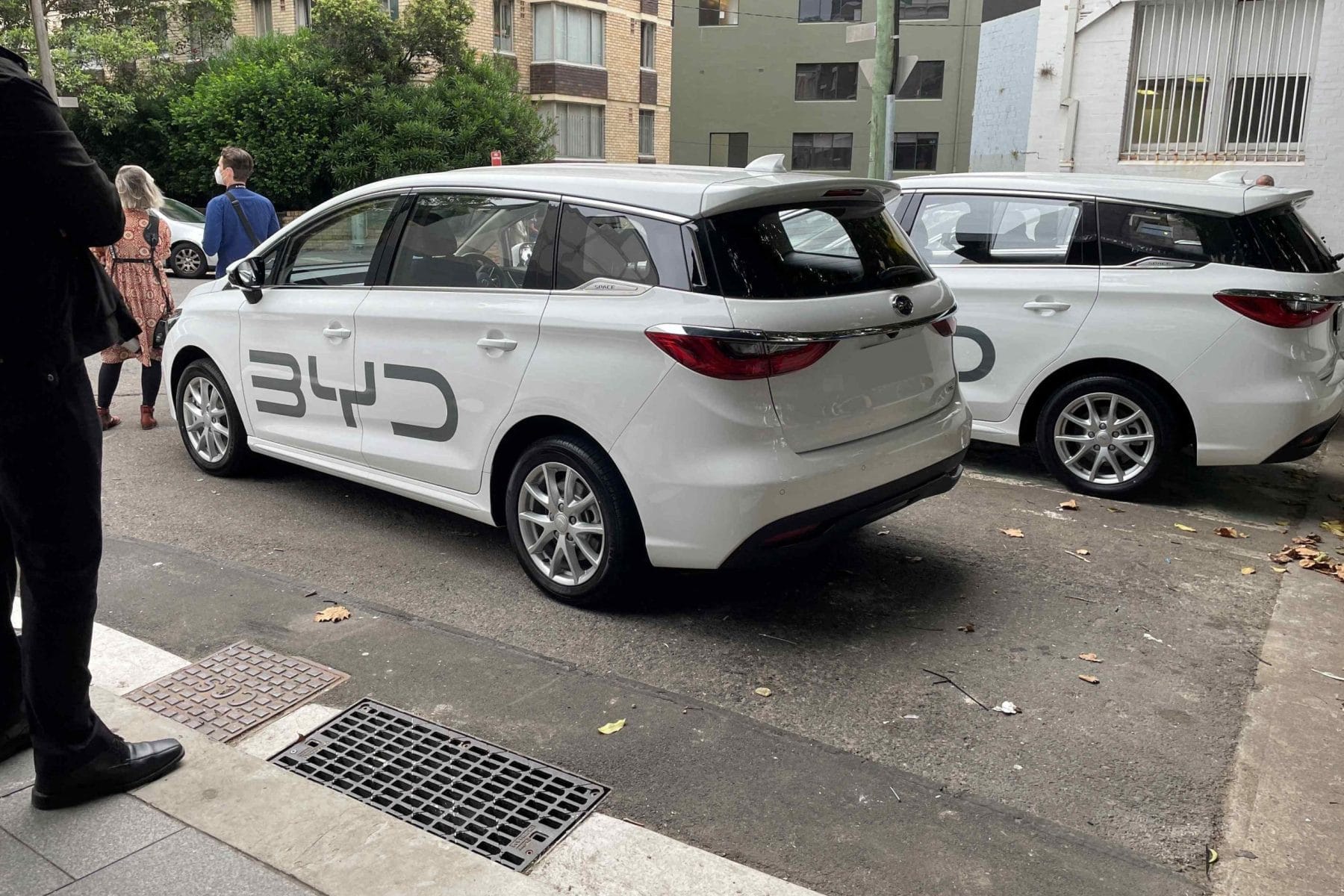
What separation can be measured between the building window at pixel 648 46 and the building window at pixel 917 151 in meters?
10.9

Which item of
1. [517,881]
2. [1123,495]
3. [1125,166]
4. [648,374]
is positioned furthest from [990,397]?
[1125,166]

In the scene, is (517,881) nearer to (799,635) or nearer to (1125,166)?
(799,635)

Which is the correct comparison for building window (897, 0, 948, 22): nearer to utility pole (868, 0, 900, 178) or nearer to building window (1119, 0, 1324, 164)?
utility pole (868, 0, 900, 178)

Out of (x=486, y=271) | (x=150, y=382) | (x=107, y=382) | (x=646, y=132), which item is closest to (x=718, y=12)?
(x=646, y=132)

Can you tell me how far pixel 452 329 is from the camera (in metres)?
4.78

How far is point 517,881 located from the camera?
2.75 meters

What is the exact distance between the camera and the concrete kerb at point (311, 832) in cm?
272

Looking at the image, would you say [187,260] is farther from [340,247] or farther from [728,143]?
[728,143]

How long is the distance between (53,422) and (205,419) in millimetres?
3830

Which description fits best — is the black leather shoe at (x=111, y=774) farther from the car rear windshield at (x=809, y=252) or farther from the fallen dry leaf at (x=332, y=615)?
the car rear windshield at (x=809, y=252)

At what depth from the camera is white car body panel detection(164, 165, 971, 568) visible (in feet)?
13.1

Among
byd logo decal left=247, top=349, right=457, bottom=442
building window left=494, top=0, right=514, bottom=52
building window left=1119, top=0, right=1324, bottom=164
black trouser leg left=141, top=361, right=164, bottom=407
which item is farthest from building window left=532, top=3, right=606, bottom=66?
byd logo decal left=247, top=349, right=457, bottom=442

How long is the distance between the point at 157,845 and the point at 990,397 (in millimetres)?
5114

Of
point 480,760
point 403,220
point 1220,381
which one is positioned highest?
point 403,220
